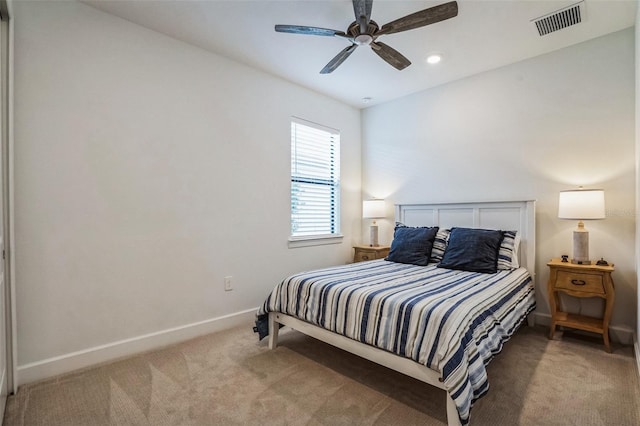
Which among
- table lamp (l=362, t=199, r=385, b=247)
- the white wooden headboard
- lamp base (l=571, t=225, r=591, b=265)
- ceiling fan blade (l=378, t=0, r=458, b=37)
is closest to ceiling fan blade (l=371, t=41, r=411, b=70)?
ceiling fan blade (l=378, t=0, r=458, b=37)

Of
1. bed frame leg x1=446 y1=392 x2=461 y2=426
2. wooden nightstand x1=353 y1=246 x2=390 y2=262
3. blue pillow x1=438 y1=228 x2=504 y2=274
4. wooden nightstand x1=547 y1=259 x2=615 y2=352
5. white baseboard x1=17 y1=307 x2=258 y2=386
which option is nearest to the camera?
bed frame leg x1=446 y1=392 x2=461 y2=426

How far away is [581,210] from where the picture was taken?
2.60 m

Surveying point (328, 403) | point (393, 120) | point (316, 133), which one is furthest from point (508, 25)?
point (328, 403)

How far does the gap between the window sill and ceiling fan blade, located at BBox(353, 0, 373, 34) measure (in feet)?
7.54

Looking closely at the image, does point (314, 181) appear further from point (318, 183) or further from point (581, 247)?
point (581, 247)

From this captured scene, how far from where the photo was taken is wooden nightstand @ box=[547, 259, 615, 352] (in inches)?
98.9

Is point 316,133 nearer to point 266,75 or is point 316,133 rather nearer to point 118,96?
point 266,75

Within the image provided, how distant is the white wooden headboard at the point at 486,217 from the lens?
10.2ft

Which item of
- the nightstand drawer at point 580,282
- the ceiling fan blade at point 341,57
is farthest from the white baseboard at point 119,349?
the nightstand drawer at point 580,282

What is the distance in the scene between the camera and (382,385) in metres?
2.04

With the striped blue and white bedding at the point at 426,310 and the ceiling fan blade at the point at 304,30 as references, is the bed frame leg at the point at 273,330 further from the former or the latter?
the ceiling fan blade at the point at 304,30

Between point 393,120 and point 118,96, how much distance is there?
10.4ft

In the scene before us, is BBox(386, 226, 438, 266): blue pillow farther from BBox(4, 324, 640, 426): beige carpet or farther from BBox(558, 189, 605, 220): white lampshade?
BBox(558, 189, 605, 220): white lampshade

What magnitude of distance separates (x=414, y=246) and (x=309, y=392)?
6.00 ft
